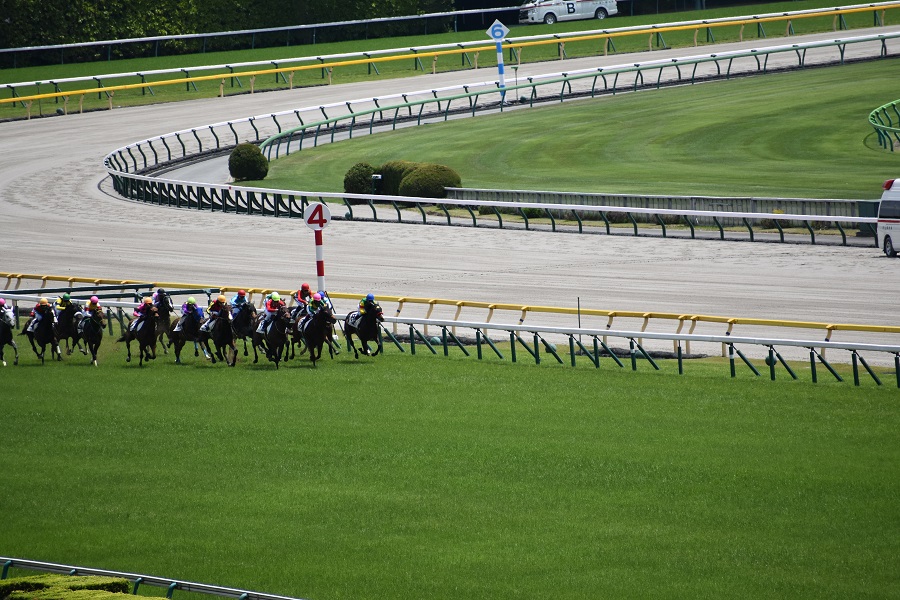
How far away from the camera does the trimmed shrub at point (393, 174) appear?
29453 millimetres

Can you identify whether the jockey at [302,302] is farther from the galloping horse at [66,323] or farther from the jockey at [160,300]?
the galloping horse at [66,323]

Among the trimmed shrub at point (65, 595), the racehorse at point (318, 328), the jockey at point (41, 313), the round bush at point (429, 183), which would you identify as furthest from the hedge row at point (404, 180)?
the trimmed shrub at point (65, 595)

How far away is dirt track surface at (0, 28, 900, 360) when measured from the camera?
1970cm

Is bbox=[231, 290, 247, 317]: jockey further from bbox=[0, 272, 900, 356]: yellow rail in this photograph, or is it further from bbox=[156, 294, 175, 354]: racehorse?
bbox=[0, 272, 900, 356]: yellow rail

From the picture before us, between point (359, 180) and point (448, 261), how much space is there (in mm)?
6811

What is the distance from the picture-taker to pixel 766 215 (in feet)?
76.5

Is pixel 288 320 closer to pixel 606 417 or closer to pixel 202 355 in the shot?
pixel 202 355

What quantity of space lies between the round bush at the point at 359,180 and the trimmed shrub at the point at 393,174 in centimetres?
27

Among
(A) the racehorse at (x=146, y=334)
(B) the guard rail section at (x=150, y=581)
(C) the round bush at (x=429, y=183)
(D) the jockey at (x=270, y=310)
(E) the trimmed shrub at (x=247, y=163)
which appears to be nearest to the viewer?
(B) the guard rail section at (x=150, y=581)

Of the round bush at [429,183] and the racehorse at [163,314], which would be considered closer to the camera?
the racehorse at [163,314]

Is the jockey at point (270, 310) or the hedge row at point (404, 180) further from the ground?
the jockey at point (270, 310)

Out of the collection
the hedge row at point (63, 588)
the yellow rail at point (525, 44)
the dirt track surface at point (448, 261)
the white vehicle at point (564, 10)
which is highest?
the white vehicle at point (564, 10)

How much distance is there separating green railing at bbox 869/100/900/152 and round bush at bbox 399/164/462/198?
10296mm

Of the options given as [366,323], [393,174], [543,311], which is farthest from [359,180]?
[366,323]
